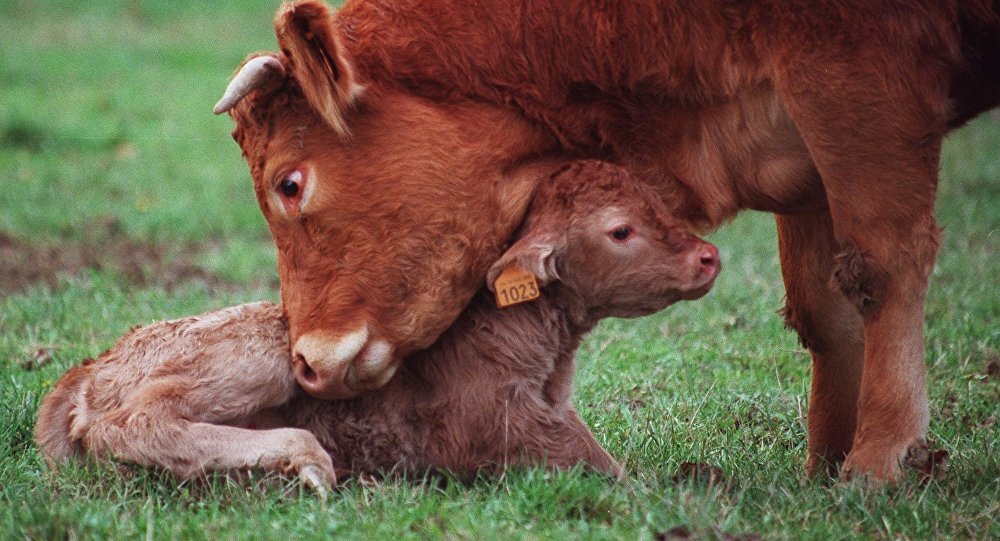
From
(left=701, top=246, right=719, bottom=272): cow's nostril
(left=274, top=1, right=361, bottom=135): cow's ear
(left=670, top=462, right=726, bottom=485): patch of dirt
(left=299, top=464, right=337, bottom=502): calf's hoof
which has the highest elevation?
(left=274, top=1, right=361, bottom=135): cow's ear

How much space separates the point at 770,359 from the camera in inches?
262

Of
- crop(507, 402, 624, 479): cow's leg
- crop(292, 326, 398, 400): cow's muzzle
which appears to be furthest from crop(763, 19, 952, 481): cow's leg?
crop(292, 326, 398, 400): cow's muzzle

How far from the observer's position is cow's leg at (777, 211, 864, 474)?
525cm

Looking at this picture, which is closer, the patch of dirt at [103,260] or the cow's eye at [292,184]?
the cow's eye at [292,184]

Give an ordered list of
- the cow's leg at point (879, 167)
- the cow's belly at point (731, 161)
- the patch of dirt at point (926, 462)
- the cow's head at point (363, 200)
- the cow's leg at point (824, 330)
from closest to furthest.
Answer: the cow's leg at point (879, 167) < the patch of dirt at point (926, 462) < the cow's head at point (363, 200) < the cow's belly at point (731, 161) < the cow's leg at point (824, 330)

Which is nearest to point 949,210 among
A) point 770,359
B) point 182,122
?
point 770,359

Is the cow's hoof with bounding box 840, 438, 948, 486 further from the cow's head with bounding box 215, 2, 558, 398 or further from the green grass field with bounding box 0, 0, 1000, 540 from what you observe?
the cow's head with bounding box 215, 2, 558, 398

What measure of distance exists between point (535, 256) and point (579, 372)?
6.24 ft

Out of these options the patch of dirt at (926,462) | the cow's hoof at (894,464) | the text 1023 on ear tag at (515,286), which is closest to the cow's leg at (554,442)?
the text 1023 on ear tag at (515,286)

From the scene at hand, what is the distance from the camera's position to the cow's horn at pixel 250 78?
4453 millimetres

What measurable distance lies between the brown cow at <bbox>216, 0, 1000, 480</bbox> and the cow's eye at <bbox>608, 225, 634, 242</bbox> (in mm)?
235

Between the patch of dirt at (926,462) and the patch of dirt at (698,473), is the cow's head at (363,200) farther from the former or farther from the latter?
the patch of dirt at (926,462)

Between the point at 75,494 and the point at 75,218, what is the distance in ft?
22.0

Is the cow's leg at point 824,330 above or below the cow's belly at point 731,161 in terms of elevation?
below
